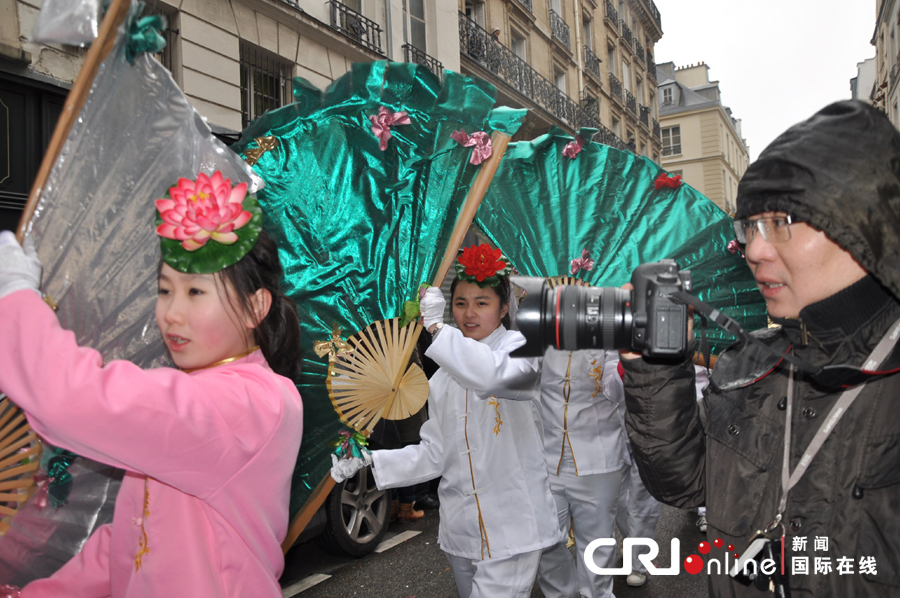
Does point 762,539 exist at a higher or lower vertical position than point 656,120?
lower

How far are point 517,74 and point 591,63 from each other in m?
6.62

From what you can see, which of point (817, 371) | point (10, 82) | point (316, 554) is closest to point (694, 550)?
point (316, 554)

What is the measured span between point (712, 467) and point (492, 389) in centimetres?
126

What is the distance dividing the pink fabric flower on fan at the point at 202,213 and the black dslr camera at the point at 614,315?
2.43 ft

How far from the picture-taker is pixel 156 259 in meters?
1.90

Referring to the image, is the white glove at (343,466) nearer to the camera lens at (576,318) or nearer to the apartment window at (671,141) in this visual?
the camera lens at (576,318)

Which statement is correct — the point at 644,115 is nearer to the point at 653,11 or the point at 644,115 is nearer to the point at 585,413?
the point at 653,11

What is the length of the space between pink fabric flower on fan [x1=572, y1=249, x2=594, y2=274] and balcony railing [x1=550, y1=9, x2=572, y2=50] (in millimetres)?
16381

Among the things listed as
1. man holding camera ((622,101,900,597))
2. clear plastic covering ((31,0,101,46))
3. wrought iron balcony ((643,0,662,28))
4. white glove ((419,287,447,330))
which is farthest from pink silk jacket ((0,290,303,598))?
wrought iron balcony ((643,0,662,28))

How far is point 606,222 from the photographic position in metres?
3.54

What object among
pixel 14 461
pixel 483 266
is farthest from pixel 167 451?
pixel 483 266

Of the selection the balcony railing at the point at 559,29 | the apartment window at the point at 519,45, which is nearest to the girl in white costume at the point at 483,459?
the apartment window at the point at 519,45

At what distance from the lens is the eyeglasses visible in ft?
4.76

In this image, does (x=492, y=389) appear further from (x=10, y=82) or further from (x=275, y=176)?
(x=10, y=82)
